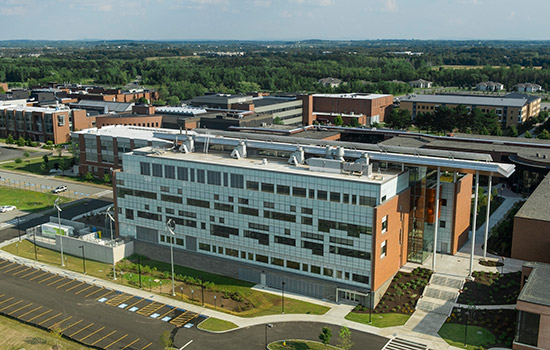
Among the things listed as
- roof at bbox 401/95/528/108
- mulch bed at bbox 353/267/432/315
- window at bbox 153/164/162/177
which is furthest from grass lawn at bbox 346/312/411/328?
roof at bbox 401/95/528/108

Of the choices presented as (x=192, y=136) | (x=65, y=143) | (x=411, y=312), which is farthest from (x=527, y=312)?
(x=65, y=143)

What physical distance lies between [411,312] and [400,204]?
40.9 feet

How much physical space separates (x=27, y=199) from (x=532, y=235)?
87201 mm

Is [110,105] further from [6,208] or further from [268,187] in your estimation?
[268,187]

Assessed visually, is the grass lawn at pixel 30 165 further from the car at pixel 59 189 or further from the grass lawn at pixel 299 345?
the grass lawn at pixel 299 345

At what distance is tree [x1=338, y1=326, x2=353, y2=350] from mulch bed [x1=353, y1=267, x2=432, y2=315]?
7499 mm

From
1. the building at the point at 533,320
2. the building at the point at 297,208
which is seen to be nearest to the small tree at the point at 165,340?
the building at the point at 297,208

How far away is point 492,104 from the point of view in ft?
584

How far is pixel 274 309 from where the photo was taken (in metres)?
60.2

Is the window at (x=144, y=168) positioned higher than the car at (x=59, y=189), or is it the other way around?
the window at (x=144, y=168)

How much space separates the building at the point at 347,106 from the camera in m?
181

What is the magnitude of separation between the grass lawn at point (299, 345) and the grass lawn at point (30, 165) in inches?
3508

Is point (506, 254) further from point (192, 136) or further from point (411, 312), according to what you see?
point (192, 136)

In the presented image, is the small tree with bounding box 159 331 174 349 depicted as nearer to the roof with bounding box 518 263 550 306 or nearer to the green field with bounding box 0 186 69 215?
the roof with bounding box 518 263 550 306
